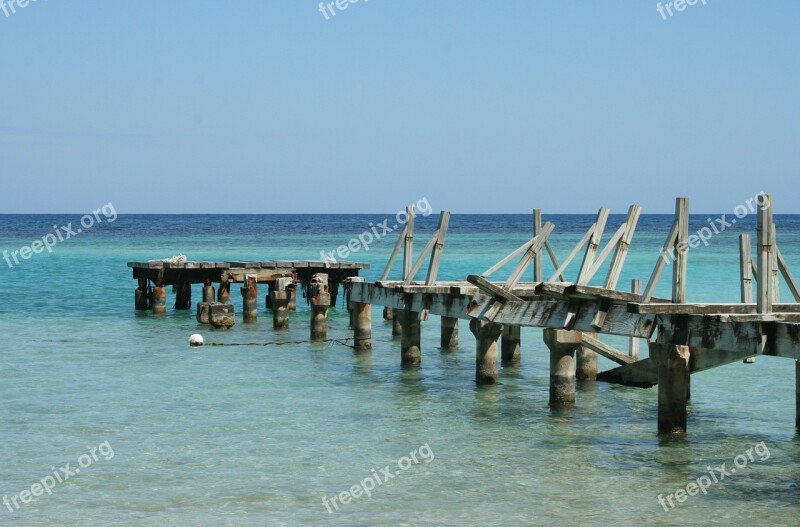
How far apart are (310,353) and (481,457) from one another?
410 inches

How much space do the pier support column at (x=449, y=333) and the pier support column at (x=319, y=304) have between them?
253 centimetres

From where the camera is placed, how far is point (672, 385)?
555 inches

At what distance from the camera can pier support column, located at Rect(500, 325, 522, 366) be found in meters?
22.2

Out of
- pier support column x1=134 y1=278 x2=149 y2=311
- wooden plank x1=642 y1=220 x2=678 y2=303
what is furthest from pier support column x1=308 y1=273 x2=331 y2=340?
wooden plank x1=642 y1=220 x2=678 y2=303

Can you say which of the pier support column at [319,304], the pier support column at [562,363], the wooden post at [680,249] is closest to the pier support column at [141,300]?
the pier support column at [319,304]

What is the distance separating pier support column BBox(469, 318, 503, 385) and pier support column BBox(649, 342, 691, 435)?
135 inches

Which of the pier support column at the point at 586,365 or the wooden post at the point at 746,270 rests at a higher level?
the wooden post at the point at 746,270

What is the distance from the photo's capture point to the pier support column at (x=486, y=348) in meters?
17.8

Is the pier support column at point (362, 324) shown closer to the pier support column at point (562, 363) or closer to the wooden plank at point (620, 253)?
the pier support column at point (562, 363)

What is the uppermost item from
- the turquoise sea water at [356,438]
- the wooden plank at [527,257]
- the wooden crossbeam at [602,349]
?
the wooden plank at [527,257]

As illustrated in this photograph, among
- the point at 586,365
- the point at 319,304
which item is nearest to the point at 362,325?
the point at 319,304

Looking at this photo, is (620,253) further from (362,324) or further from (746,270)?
(362,324)

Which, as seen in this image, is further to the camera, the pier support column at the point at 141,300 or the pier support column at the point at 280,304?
the pier support column at the point at 141,300

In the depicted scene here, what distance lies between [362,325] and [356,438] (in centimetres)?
838
